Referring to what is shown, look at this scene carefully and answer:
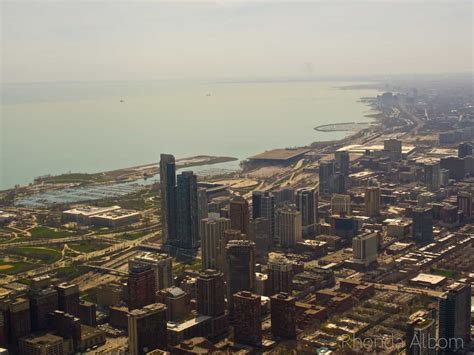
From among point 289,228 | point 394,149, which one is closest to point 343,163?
point 394,149

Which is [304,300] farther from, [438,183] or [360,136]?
[360,136]

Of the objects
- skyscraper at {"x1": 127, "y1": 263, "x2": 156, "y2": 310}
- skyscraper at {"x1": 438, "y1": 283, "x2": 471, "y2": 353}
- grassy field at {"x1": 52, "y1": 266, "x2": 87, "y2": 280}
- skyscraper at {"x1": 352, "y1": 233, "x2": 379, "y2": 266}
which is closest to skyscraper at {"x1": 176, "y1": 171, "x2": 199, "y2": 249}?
grassy field at {"x1": 52, "y1": 266, "x2": 87, "y2": 280}

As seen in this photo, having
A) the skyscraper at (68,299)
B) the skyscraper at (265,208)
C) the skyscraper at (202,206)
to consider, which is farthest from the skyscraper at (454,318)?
the skyscraper at (202,206)

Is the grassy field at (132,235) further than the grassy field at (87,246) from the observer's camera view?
Yes

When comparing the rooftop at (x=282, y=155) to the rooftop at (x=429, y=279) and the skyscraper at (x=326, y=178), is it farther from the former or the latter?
the rooftop at (x=429, y=279)

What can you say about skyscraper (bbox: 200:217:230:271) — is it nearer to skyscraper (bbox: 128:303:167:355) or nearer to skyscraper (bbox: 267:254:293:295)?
skyscraper (bbox: 267:254:293:295)

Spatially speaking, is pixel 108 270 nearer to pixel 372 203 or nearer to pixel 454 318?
pixel 454 318
